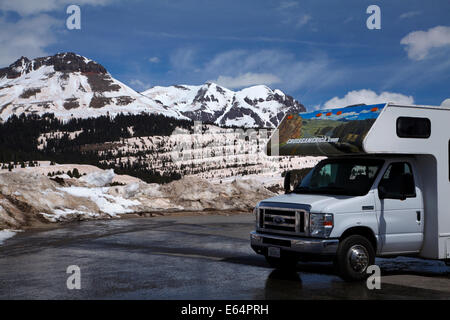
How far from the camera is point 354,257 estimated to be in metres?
9.27

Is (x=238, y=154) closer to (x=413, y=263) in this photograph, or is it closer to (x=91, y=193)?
(x=91, y=193)

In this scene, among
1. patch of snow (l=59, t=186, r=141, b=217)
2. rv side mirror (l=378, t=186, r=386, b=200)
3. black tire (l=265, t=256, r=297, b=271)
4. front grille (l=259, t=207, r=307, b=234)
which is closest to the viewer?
front grille (l=259, t=207, r=307, b=234)

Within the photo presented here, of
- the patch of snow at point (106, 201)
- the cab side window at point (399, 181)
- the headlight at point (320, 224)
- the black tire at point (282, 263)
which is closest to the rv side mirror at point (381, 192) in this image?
the cab side window at point (399, 181)

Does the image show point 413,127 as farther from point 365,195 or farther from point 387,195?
point 365,195

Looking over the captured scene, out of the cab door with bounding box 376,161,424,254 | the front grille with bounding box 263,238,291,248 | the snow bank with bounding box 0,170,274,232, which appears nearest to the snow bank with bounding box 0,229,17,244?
the snow bank with bounding box 0,170,274,232

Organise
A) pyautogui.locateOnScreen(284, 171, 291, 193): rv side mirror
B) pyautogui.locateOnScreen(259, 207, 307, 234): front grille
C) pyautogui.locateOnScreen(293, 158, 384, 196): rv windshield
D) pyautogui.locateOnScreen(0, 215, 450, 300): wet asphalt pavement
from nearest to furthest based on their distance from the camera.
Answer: pyautogui.locateOnScreen(0, 215, 450, 300): wet asphalt pavement, pyautogui.locateOnScreen(259, 207, 307, 234): front grille, pyautogui.locateOnScreen(293, 158, 384, 196): rv windshield, pyautogui.locateOnScreen(284, 171, 291, 193): rv side mirror

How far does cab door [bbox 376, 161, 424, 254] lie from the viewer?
9602 mm

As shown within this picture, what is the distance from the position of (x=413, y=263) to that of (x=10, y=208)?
1588cm

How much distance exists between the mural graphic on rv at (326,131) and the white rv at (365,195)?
2 centimetres

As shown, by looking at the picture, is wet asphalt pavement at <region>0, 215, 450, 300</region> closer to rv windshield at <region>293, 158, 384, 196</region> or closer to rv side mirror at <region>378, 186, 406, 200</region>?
rv side mirror at <region>378, 186, 406, 200</region>

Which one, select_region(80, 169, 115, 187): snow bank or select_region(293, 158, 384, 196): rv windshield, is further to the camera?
select_region(80, 169, 115, 187): snow bank

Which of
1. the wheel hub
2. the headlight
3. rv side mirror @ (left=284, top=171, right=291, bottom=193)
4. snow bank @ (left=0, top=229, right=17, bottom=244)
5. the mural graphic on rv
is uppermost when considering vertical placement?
the mural graphic on rv
